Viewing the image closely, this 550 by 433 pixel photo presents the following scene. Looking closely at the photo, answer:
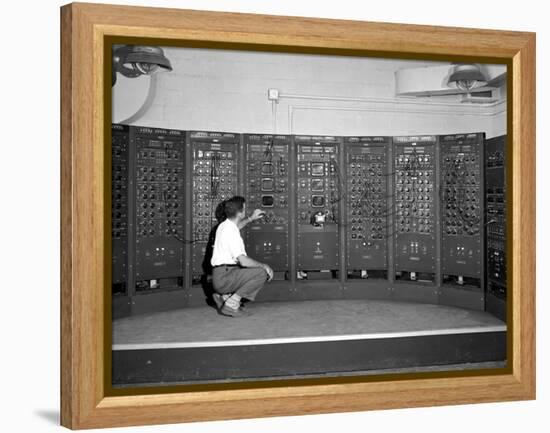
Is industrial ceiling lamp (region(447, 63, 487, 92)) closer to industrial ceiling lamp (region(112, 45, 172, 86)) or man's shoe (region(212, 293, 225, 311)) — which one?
industrial ceiling lamp (region(112, 45, 172, 86))

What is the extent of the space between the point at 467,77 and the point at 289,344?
291cm

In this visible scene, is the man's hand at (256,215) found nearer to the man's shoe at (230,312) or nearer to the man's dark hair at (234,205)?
the man's dark hair at (234,205)

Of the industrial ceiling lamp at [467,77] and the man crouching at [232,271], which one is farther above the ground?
the industrial ceiling lamp at [467,77]

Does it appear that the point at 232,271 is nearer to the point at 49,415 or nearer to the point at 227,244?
the point at 227,244

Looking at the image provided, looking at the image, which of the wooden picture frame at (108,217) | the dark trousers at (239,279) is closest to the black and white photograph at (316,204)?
the dark trousers at (239,279)

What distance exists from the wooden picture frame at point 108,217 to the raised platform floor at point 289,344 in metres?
0.47

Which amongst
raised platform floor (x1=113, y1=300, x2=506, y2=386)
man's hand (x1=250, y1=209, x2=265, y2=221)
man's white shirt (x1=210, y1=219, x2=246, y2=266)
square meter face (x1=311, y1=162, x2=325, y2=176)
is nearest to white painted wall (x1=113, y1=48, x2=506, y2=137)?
square meter face (x1=311, y1=162, x2=325, y2=176)

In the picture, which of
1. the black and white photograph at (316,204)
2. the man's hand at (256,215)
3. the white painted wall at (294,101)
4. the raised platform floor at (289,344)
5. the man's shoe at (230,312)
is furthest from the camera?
the white painted wall at (294,101)

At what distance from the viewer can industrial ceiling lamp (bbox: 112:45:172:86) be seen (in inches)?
192

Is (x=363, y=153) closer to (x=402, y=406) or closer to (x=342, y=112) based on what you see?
(x=342, y=112)

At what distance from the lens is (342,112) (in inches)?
269

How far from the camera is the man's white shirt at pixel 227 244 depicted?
5.51 m

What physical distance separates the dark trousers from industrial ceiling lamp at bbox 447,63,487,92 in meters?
2.47

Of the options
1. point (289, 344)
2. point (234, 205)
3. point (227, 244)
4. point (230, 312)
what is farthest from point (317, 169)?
point (289, 344)
